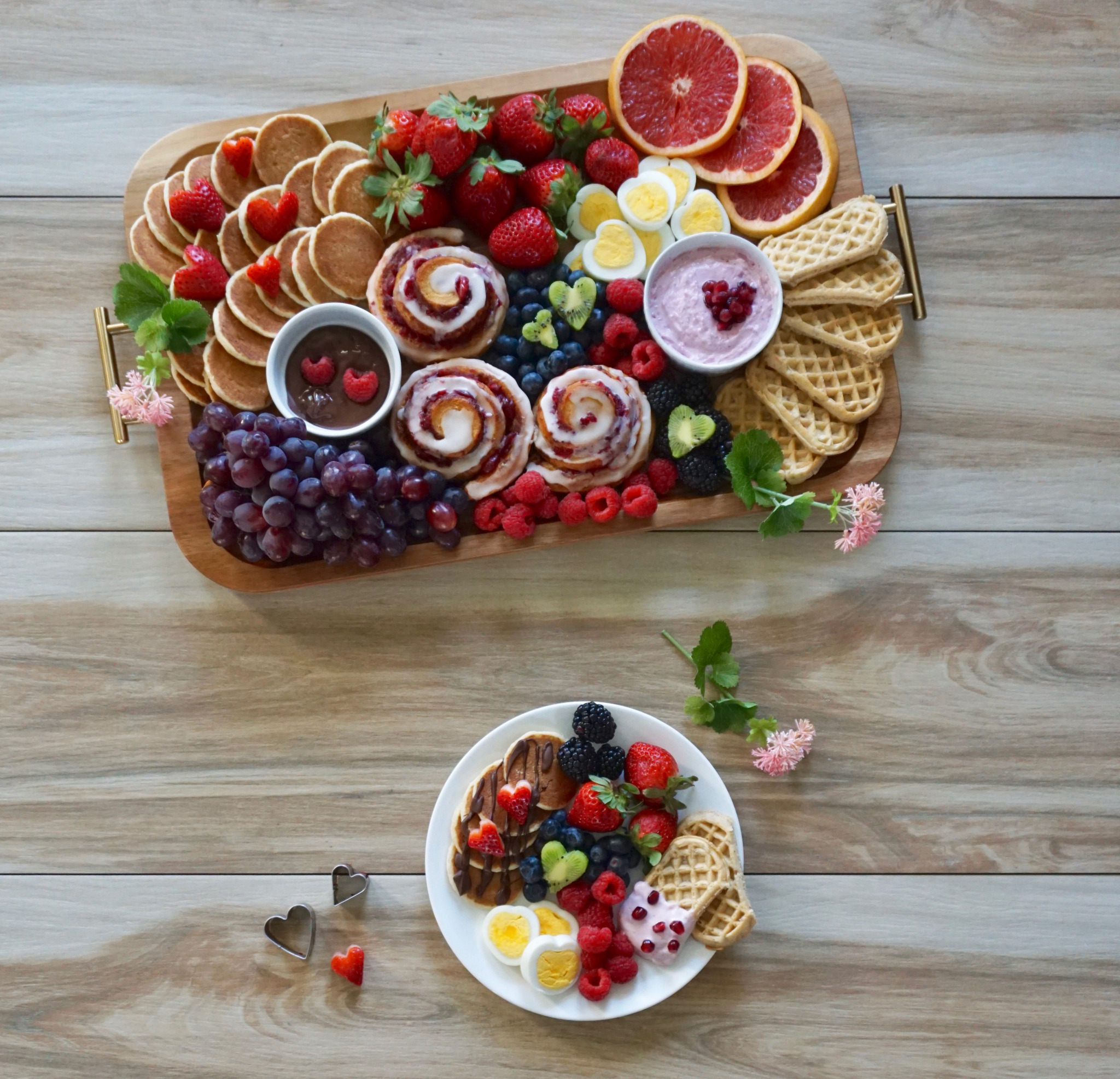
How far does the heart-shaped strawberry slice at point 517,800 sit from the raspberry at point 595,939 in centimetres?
22

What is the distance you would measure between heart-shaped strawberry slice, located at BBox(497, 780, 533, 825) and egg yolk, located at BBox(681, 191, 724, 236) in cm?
106

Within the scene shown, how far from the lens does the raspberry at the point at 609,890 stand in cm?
178

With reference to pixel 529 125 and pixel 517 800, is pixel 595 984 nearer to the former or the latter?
pixel 517 800

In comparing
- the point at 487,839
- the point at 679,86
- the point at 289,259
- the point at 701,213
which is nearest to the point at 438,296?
the point at 289,259

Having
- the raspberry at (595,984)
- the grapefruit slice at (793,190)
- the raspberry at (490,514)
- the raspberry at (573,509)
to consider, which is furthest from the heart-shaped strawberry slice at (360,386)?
the raspberry at (595,984)

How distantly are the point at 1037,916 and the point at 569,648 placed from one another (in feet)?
3.48

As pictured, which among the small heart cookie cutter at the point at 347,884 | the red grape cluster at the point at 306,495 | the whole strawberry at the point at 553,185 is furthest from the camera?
the small heart cookie cutter at the point at 347,884

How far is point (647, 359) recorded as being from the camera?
71.3 inches

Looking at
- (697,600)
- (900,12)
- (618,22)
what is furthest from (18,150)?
(900,12)

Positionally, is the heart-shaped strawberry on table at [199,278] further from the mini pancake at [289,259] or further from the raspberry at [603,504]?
the raspberry at [603,504]

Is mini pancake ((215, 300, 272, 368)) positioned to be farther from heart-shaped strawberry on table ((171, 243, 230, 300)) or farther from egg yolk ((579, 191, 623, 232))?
egg yolk ((579, 191, 623, 232))

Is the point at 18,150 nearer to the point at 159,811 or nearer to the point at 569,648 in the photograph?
the point at 159,811

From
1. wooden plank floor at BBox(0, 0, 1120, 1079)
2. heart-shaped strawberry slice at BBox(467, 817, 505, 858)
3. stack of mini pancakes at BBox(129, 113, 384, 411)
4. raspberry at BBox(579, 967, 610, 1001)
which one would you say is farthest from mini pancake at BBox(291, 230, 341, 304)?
raspberry at BBox(579, 967, 610, 1001)

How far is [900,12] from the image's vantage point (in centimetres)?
201
